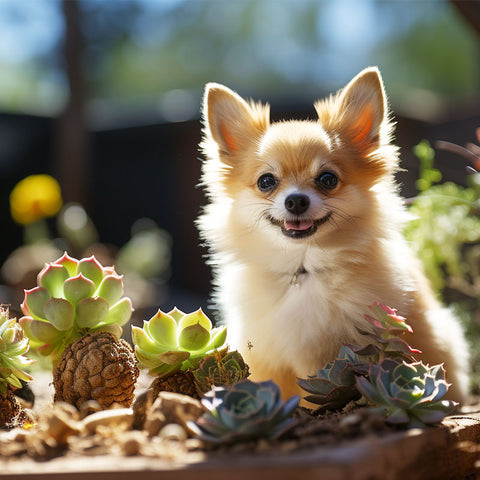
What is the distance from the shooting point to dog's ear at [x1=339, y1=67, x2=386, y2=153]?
2.24 m

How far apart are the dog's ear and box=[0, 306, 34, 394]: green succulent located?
4.64 ft

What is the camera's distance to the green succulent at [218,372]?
1.67m

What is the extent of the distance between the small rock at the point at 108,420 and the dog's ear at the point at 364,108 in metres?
1.38

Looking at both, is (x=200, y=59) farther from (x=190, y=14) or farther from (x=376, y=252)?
(x=376, y=252)

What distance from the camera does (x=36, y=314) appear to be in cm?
175

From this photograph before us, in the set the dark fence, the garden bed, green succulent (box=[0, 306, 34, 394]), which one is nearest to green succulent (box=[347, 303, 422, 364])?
the garden bed

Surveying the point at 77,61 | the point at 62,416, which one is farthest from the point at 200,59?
the point at 62,416

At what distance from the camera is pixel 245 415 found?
1244 millimetres

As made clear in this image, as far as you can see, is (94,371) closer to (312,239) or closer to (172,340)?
(172,340)

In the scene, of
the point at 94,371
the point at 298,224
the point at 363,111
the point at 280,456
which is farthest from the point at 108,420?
the point at 363,111

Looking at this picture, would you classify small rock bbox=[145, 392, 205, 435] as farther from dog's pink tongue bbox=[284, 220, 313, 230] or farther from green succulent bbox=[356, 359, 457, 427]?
dog's pink tongue bbox=[284, 220, 313, 230]

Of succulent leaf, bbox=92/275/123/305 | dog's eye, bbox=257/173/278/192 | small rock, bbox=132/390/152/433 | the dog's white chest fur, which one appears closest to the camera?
small rock, bbox=132/390/152/433

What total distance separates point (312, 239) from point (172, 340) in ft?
2.23

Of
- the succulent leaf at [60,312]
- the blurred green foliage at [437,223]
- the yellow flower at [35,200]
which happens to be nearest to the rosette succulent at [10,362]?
the succulent leaf at [60,312]
